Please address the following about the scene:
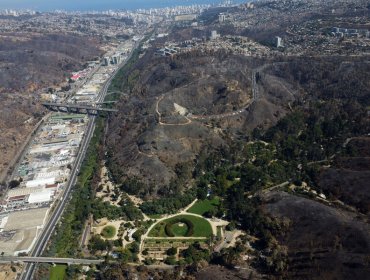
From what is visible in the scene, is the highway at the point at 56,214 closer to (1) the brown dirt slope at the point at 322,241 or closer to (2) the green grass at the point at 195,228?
(2) the green grass at the point at 195,228

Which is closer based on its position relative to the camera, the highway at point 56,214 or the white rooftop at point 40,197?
the highway at point 56,214

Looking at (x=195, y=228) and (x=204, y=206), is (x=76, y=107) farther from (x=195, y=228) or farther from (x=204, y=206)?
(x=195, y=228)

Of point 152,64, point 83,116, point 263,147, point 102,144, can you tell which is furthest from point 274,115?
point 152,64

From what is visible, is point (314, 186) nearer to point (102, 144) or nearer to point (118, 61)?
point (102, 144)

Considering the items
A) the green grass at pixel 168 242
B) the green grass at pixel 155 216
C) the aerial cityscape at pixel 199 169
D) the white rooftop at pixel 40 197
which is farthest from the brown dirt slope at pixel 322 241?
the white rooftop at pixel 40 197

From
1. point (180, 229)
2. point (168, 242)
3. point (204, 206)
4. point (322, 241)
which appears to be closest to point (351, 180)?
point (322, 241)

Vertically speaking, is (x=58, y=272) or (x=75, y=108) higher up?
(x=75, y=108)
